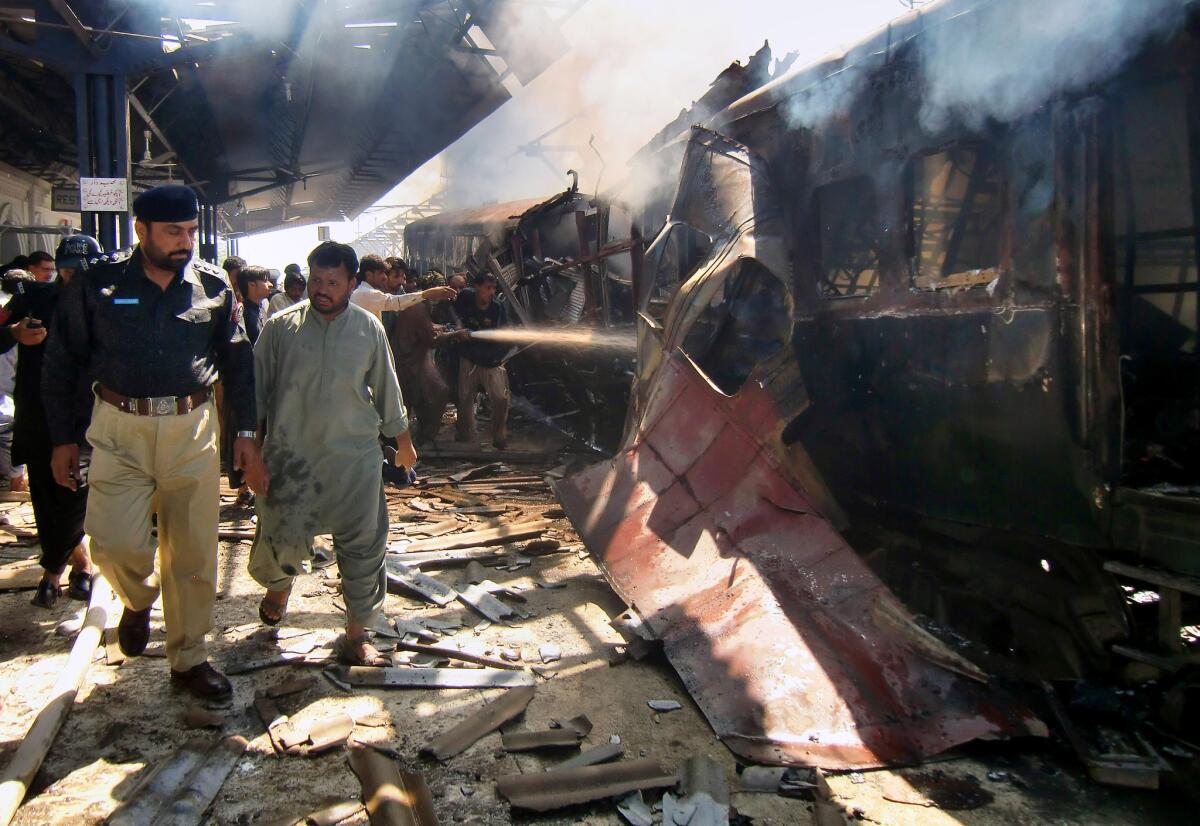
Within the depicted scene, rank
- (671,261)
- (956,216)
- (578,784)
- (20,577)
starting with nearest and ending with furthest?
1. (578,784)
2. (956,216)
3. (20,577)
4. (671,261)

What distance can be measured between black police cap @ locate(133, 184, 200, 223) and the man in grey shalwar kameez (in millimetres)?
582

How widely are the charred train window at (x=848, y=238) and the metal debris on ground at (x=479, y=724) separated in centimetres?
305

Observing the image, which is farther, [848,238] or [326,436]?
[848,238]

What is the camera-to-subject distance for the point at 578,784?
10.4 feet

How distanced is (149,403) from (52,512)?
1.79 m

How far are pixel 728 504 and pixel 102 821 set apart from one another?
3285mm

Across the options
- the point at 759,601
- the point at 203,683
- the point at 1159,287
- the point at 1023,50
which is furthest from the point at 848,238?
Answer: the point at 203,683

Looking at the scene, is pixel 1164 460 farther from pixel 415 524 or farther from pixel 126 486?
pixel 415 524

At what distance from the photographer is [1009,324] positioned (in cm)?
395

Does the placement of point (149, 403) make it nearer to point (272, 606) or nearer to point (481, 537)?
point (272, 606)

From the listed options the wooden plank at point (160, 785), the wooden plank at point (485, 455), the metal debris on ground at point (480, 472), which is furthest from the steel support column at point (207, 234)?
the wooden plank at point (160, 785)

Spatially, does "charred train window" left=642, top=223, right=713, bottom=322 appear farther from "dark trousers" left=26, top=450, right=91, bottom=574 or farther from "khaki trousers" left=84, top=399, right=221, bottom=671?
"dark trousers" left=26, top=450, right=91, bottom=574

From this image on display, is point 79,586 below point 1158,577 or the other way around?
below

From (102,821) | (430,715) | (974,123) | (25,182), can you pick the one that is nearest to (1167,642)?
(974,123)
